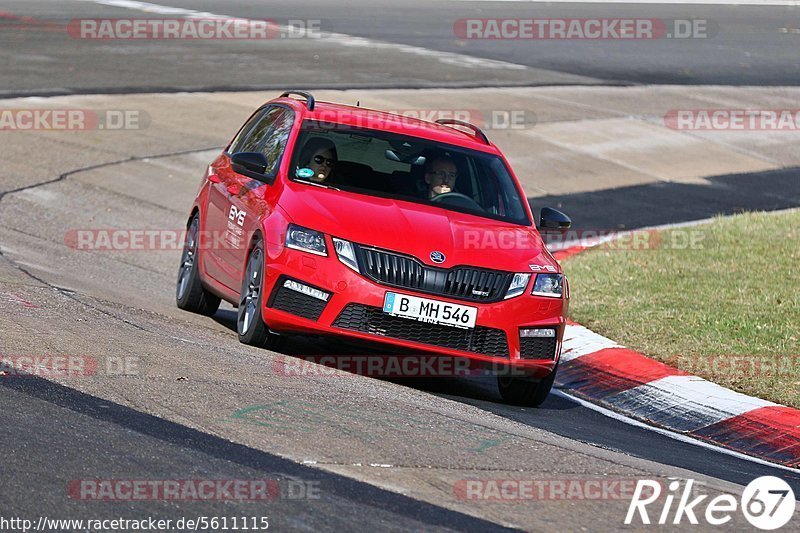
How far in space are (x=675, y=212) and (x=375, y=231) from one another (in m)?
9.70

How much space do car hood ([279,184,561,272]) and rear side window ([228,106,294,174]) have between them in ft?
2.51

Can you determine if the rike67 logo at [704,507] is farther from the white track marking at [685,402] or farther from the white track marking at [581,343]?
the white track marking at [581,343]

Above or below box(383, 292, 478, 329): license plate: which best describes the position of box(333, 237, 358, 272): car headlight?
above

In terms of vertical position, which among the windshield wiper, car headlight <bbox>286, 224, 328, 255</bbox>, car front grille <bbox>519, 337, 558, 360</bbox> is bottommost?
car front grille <bbox>519, 337, 558, 360</bbox>

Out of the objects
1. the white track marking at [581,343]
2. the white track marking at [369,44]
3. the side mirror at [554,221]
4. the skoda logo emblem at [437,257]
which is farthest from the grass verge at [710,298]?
the white track marking at [369,44]

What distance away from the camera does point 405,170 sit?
9.78 m

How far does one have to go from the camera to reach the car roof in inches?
400

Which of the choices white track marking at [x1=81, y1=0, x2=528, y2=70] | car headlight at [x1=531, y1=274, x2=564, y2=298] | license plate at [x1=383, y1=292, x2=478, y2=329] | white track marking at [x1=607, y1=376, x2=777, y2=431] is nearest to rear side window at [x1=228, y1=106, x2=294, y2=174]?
license plate at [x1=383, y1=292, x2=478, y2=329]

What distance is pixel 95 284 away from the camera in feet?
36.9

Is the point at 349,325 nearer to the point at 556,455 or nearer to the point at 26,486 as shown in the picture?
the point at 556,455

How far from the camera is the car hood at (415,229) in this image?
8.65 meters

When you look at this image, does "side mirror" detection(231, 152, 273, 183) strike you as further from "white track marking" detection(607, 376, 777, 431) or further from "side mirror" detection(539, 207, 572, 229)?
"white track marking" detection(607, 376, 777, 431)

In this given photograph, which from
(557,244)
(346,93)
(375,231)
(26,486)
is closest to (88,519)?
(26,486)

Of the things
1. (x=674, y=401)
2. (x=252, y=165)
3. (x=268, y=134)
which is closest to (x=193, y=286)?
(x=268, y=134)
